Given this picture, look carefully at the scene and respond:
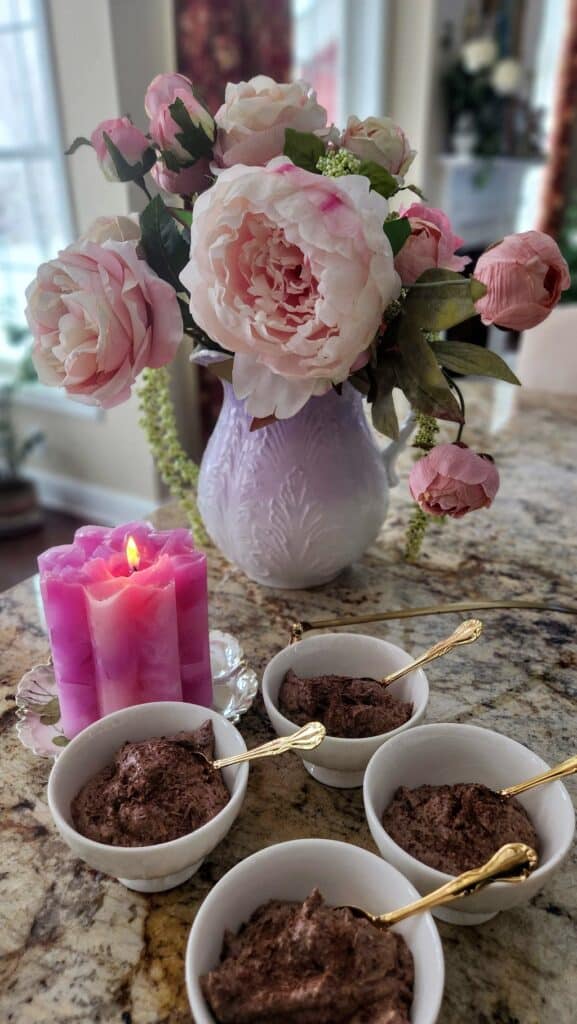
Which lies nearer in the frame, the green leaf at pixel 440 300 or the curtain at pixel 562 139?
the green leaf at pixel 440 300

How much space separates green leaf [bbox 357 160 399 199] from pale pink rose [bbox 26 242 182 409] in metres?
0.20

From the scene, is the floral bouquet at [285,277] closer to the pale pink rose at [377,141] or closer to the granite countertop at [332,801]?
the pale pink rose at [377,141]

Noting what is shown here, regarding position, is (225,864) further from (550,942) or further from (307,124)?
(307,124)

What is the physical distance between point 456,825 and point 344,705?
0.14 metres

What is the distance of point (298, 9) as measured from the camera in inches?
112

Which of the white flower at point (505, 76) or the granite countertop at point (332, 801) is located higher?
the white flower at point (505, 76)

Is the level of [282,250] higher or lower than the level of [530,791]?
higher

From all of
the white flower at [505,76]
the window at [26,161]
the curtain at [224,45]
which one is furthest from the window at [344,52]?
the window at [26,161]

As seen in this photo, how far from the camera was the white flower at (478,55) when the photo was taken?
3.13 meters

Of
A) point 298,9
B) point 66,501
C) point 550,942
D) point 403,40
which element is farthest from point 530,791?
point 403,40

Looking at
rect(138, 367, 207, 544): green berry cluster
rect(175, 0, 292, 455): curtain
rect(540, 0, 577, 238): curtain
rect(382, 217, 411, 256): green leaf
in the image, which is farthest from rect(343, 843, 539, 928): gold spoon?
rect(540, 0, 577, 238): curtain

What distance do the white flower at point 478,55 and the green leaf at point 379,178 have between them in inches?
122

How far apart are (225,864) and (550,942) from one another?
0.77 feet

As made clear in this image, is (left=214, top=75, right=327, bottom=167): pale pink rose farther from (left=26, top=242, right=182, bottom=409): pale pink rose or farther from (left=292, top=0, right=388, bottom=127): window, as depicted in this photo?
(left=292, top=0, right=388, bottom=127): window
